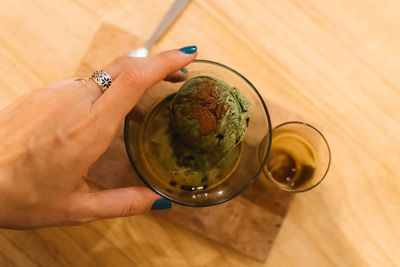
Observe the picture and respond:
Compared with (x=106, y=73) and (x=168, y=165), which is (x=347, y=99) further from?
(x=106, y=73)

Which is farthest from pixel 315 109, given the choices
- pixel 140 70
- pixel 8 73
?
pixel 8 73

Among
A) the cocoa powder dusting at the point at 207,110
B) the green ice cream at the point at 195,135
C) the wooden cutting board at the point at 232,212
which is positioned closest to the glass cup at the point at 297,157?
the wooden cutting board at the point at 232,212

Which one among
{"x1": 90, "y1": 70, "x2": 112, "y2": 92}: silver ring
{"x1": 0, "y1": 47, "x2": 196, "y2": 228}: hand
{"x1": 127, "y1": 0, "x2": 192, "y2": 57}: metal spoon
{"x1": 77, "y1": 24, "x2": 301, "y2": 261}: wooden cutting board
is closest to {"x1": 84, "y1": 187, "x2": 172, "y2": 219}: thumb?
{"x1": 0, "y1": 47, "x2": 196, "y2": 228}: hand

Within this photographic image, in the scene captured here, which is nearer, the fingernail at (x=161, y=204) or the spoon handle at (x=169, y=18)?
the fingernail at (x=161, y=204)

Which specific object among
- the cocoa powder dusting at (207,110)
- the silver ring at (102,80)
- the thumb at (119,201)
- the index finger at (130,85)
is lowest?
the thumb at (119,201)

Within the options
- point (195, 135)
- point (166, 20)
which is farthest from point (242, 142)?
point (166, 20)

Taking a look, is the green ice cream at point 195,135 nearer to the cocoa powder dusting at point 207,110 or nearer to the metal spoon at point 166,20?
the cocoa powder dusting at point 207,110

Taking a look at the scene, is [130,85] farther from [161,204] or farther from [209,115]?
[161,204]
